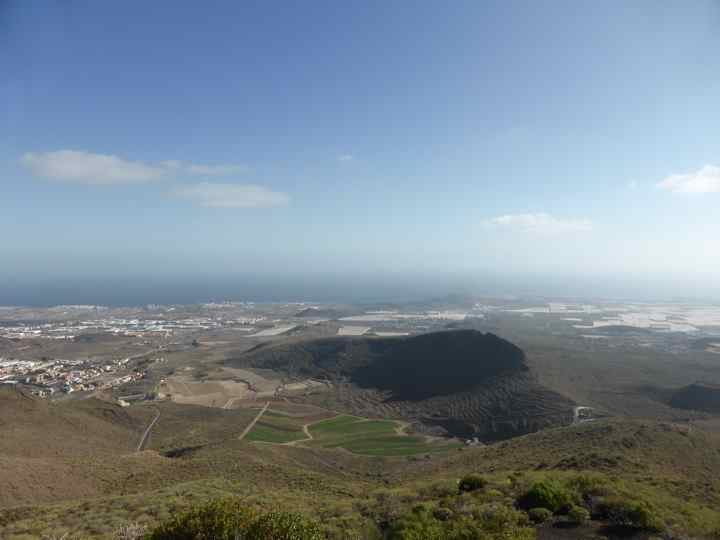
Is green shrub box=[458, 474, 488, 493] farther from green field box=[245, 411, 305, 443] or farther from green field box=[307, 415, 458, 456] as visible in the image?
green field box=[245, 411, 305, 443]

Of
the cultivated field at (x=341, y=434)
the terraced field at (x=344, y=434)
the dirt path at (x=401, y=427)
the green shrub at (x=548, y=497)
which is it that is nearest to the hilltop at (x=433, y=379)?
the dirt path at (x=401, y=427)

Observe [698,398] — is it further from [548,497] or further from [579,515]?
[579,515]

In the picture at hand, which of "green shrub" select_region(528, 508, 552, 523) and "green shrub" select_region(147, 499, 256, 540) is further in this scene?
"green shrub" select_region(528, 508, 552, 523)

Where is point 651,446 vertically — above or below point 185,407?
above

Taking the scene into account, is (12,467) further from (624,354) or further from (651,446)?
(624,354)

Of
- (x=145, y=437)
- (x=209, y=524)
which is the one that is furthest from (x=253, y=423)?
(x=209, y=524)

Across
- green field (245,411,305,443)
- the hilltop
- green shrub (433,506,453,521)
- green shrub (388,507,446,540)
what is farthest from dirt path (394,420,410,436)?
green shrub (388,507,446,540)

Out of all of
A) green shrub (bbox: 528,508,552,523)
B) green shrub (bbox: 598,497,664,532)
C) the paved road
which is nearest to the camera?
green shrub (bbox: 598,497,664,532)

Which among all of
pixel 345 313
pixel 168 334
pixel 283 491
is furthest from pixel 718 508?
pixel 345 313
